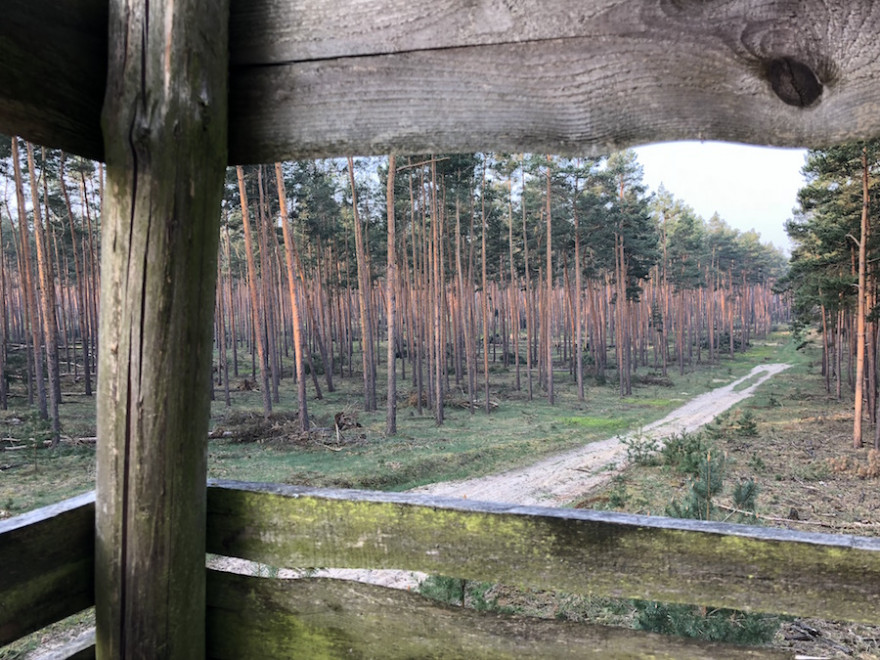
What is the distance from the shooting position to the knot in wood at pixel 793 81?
0.99m

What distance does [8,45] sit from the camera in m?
1.05

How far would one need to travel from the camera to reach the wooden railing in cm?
113

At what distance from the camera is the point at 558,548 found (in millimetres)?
1221

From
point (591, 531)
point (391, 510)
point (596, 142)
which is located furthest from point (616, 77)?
point (391, 510)

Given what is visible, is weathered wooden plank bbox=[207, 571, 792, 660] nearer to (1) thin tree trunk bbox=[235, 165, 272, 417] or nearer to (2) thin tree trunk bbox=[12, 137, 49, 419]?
(1) thin tree trunk bbox=[235, 165, 272, 417]

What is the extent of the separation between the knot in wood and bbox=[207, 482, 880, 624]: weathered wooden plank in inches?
33.6

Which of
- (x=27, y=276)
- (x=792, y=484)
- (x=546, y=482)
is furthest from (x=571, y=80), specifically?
(x=27, y=276)

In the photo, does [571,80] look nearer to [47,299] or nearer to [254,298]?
[47,299]

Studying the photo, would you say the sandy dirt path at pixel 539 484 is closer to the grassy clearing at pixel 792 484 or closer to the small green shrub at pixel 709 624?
the grassy clearing at pixel 792 484

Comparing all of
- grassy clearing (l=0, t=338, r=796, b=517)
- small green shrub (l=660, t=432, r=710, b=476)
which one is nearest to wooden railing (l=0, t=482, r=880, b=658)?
grassy clearing (l=0, t=338, r=796, b=517)

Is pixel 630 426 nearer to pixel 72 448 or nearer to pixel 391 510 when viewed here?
pixel 72 448

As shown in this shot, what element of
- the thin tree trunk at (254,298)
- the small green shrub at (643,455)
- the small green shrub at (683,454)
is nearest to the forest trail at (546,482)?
the small green shrub at (643,455)

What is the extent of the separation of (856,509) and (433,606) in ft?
47.6

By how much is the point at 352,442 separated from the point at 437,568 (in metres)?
19.3
